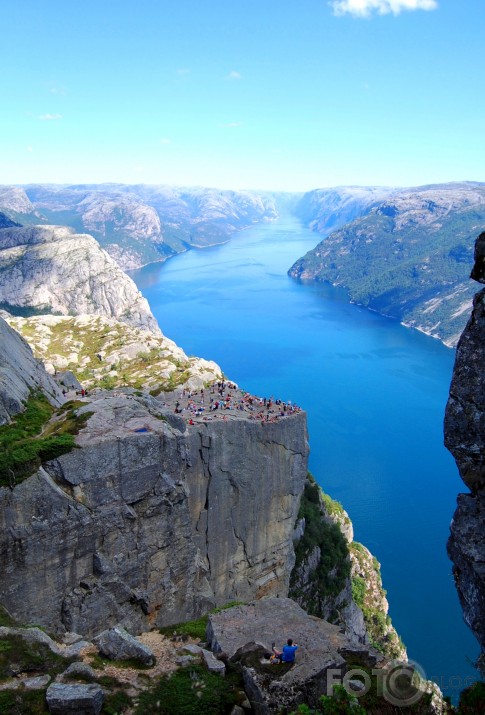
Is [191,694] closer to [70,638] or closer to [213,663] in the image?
[213,663]

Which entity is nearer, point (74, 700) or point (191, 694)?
point (74, 700)

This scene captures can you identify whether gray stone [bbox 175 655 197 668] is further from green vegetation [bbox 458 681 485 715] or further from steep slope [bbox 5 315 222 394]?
steep slope [bbox 5 315 222 394]

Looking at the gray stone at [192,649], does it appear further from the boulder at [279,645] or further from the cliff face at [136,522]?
the cliff face at [136,522]

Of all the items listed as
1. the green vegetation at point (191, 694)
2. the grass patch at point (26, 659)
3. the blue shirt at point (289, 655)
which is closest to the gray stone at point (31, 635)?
the grass patch at point (26, 659)

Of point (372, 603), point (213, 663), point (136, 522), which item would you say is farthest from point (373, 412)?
point (213, 663)

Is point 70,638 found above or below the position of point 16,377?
below

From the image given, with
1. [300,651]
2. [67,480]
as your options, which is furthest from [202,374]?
[300,651]
